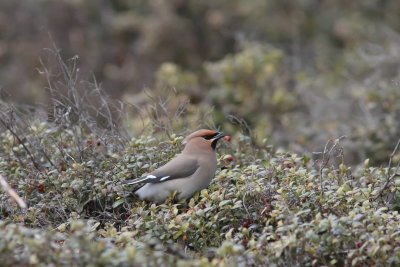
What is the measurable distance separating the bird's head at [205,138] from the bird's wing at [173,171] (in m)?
0.25

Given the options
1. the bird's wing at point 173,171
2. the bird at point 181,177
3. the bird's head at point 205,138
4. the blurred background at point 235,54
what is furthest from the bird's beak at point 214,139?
the blurred background at point 235,54

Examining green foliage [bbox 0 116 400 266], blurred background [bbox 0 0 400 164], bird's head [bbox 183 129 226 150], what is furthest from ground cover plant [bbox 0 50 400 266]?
blurred background [bbox 0 0 400 164]

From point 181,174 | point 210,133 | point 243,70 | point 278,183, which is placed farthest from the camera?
point 243,70

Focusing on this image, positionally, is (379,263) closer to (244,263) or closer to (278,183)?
(244,263)

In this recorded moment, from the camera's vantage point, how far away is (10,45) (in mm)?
19125

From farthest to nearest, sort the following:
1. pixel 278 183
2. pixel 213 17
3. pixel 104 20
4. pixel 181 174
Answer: pixel 104 20 → pixel 213 17 → pixel 181 174 → pixel 278 183

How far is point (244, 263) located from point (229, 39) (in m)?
13.2

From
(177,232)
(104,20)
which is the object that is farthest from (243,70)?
(177,232)

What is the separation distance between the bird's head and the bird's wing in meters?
0.25

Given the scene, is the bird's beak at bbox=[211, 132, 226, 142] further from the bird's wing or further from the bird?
the bird's wing

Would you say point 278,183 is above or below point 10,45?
above

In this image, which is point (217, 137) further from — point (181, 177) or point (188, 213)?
point (188, 213)

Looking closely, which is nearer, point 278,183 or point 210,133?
point 278,183

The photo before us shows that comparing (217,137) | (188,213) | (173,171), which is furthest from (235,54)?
(188,213)
